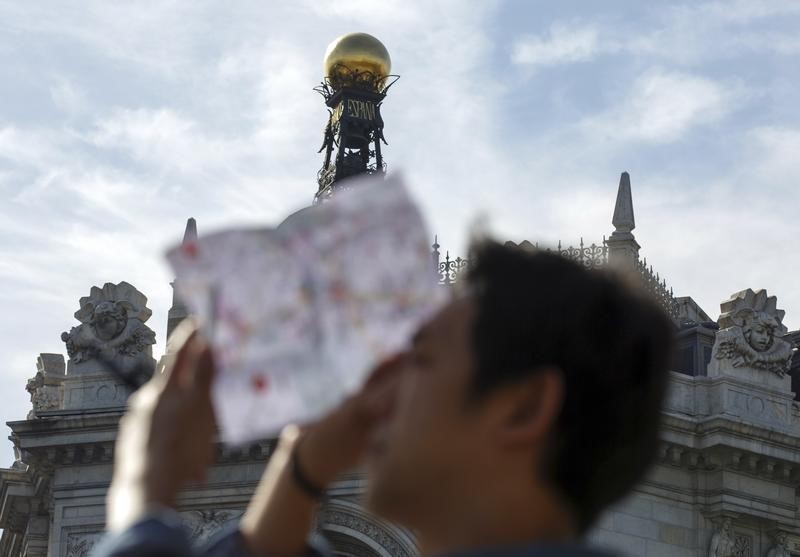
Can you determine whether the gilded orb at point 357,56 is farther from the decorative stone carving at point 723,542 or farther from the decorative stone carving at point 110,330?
the decorative stone carving at point 723,542

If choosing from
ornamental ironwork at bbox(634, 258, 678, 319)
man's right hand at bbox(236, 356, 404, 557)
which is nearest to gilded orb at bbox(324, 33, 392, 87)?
ornamental ironwork at bbox(634, 258, 678, 319)

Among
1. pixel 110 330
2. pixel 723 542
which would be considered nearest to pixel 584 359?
pixel 723 542

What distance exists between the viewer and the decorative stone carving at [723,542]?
28828 mm

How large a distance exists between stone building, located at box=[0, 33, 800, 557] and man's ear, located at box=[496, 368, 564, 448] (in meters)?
25.0

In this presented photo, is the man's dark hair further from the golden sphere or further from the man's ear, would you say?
the golden sphere

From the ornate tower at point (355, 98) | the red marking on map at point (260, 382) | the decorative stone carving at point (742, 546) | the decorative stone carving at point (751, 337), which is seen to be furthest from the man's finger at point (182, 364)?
the ornate tower at point (355, 98)

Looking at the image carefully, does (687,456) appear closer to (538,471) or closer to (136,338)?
(136,338)

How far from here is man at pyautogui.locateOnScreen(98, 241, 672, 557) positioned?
2.88m

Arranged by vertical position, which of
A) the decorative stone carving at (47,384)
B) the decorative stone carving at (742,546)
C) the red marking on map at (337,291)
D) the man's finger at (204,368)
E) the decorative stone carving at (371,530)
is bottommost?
the man's finger at (204,368)

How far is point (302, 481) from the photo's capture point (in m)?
3.39

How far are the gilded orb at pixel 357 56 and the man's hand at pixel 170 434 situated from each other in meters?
43.2

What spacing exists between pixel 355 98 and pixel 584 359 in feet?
143

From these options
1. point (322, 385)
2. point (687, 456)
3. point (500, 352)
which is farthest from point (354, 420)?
point (687, 456)

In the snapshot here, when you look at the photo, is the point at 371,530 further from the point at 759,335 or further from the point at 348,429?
the point at 348,429
